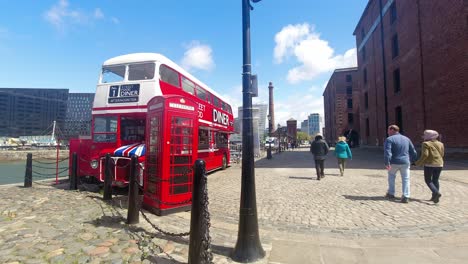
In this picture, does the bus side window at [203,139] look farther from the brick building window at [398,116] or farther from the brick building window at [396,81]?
the brick building window at [396,81]

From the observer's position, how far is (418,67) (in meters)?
18.3

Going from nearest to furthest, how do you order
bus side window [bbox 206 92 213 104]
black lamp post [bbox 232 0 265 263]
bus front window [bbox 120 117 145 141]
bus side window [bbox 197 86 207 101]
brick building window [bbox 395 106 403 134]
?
black lamp post [bbox 232 0 265 263] < bus front window [bbox 120 117 145 141] < bus side window [bbox 197 86 207 101] < bus side window [bbox 206 92 213 104] < brick building window [bbox 395 106 403 134]

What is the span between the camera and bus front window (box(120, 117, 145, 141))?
8.29 m

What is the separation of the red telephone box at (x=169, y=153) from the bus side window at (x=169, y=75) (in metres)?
2.06

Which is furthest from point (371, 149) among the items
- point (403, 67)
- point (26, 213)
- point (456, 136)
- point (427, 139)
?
point (26, 213)

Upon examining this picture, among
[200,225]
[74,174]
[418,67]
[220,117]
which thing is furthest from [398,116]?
[200,225]

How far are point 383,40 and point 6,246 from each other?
30.5 meters

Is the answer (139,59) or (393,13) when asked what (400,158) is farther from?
(393,13)

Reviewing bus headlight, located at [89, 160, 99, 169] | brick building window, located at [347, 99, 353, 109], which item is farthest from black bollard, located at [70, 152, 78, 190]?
brick building window, located at [347, 99, 353, 109]

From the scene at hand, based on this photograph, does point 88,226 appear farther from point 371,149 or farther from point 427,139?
point 371,149

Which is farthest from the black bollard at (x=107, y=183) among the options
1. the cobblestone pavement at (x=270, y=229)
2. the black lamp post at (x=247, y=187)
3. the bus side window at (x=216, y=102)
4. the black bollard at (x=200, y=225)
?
the bus side window at (x=216, y=102)

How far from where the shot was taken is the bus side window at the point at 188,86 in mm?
9573

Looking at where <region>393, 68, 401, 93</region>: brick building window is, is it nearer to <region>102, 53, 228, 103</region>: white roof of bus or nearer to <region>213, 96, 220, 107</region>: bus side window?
<region>213, 96, 220, 107</region>: bus side window

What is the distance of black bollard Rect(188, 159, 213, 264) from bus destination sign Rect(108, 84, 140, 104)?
5.49 metres
